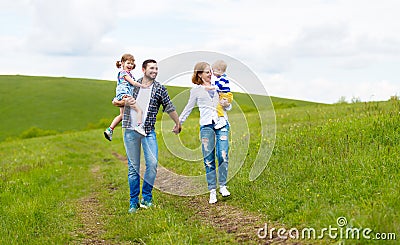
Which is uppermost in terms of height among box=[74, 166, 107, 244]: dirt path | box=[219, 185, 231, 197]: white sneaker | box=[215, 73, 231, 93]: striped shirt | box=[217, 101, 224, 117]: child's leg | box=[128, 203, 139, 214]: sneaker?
box=[215, 73, 231, 93]: striped shirt

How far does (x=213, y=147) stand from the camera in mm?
9906

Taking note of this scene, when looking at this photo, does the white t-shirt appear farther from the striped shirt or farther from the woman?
the striped shirt

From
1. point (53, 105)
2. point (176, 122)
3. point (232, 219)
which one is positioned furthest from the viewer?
point (53, 105)

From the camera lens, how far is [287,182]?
31.0 feet

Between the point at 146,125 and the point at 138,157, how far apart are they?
0.75 meters

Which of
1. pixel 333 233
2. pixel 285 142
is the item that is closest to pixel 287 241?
pixel 333 233

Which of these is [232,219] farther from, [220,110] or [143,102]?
[143,102]

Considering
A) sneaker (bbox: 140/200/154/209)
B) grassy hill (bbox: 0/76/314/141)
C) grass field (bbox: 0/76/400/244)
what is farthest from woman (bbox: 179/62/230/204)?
grassy hill (bbox: 0/76/314/141)

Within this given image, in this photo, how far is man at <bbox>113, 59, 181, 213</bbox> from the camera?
967 cm

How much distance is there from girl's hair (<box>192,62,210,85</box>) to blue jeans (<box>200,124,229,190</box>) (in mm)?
923

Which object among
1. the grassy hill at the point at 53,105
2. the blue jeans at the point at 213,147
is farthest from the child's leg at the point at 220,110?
the grassy hill at the point at 53,105

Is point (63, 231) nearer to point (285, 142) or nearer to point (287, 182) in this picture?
point (287, 182)

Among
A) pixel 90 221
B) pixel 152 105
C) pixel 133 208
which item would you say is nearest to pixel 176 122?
pixel 152 105

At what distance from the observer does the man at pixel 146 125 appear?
9.67m
